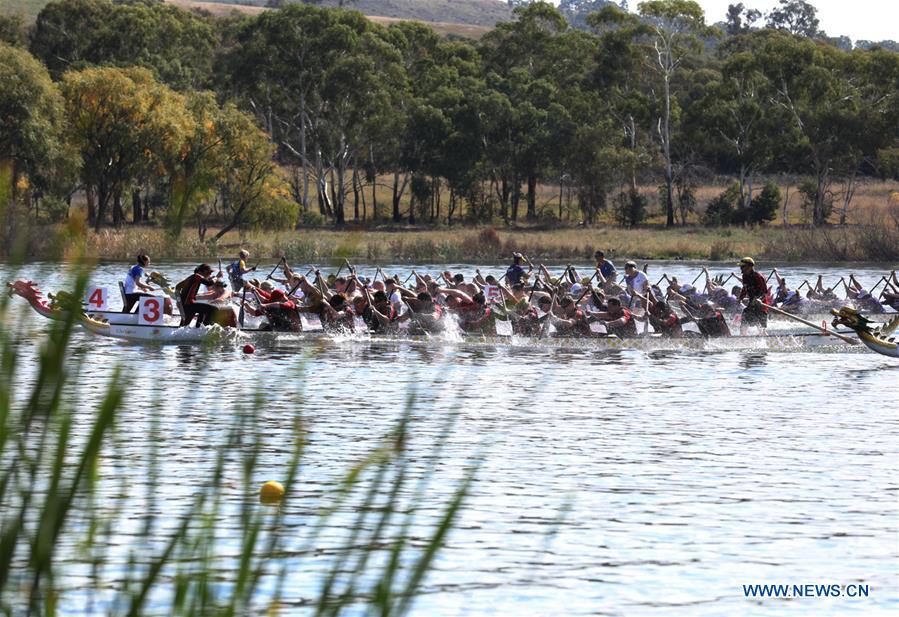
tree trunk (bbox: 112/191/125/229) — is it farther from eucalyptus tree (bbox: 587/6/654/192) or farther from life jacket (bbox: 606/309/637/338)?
life jacket (bbox: 606/309/637/338)

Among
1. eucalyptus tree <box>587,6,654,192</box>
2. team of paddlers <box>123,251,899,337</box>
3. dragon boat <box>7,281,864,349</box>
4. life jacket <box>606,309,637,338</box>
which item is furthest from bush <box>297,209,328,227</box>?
life jacket <box>606,309,637,338</box>

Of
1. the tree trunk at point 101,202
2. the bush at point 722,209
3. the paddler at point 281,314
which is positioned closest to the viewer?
the paddler at point 281,314

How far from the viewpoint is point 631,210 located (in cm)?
7562

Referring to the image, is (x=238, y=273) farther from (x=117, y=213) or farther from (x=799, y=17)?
(x=799, y=17)

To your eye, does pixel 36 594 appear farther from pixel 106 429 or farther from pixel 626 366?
pixel 626 366

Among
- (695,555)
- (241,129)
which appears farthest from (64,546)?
(241,129)

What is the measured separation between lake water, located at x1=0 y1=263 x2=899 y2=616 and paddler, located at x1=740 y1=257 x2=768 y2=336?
0.80 meters

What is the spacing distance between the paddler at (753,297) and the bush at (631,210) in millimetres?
46958

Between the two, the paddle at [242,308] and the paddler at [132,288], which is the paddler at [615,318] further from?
the paddler at [132,288]

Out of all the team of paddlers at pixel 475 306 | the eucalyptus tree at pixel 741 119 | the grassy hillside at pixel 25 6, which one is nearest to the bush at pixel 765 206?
the eucalyptus tree at pixel 741 119

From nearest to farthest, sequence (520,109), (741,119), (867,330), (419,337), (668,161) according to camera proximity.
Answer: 1. (867,330)
2. (419,337)
3. (668,161)
4. (741,119)
5. (520,109)

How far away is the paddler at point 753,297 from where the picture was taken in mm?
27203

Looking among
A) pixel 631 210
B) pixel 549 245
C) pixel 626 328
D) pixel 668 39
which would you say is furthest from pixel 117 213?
pixel 626 328

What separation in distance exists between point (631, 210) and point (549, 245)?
1538 cm
